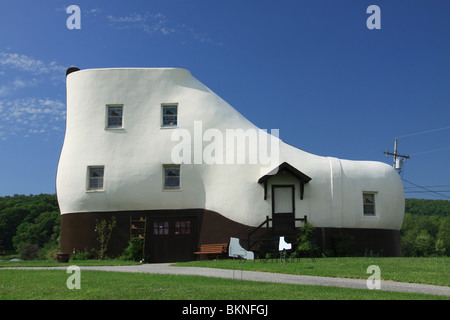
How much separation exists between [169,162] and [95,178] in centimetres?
400

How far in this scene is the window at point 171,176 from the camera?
24266 mm

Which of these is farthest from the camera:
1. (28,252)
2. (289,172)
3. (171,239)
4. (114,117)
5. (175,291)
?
(28,252)

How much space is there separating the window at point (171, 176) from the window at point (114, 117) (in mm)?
3501

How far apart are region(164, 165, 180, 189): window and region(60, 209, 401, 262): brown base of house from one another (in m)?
1.33

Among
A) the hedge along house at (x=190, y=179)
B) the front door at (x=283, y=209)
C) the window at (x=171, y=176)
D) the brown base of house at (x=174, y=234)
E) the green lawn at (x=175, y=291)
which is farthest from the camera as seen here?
the window at (x=171, y=176)

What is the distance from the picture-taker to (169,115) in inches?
983

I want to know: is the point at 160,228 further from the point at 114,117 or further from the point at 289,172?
the point at 289,172

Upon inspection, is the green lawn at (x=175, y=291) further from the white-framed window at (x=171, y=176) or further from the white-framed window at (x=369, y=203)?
the white-framed window at (x=369, y=203)

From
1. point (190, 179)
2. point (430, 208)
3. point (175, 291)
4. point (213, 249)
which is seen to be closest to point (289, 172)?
point (190, 179)

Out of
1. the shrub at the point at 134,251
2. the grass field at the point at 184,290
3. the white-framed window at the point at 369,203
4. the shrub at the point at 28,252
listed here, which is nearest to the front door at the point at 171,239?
the shrub at the point at 134,251

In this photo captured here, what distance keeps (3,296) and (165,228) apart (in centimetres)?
1504

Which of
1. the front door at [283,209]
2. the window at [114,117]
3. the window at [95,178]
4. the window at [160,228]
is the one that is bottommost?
the window at [160,228]
